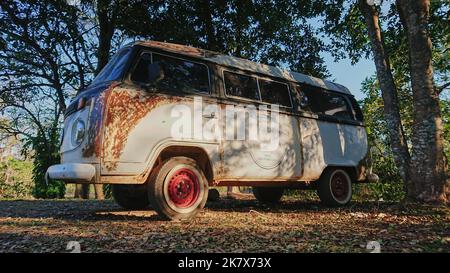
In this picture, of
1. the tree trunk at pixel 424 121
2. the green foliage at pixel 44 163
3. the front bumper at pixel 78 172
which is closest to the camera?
the front bumper at pixel 78 172

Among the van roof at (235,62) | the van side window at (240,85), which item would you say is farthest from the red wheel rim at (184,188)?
the van roof at (235,62)

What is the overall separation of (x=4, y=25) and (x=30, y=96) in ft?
20.7

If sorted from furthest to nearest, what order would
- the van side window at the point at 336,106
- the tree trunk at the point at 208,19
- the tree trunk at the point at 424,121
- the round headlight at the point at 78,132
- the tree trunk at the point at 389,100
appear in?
the tree trunk at the point at 208,19 < the van side window at the point at 336,106 < the tree trunk at the point at 389,100 < the tree trunk at the point at 424,121 < the round headlight at the point at 78,132

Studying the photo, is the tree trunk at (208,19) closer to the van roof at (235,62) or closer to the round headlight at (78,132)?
the van roof at (235,62)

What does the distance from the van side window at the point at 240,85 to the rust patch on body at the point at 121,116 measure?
1.64m

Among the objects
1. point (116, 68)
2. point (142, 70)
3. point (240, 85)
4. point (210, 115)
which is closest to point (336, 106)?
point (240, 85)

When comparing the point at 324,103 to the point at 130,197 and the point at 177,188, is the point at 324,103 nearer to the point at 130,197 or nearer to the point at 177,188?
Answer: the point at 177,188

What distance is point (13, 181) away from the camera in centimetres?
2333

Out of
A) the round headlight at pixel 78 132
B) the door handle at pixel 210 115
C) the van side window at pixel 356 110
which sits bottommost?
the round headlight at pixel 78 132

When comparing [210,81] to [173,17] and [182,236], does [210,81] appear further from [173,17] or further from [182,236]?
[173,17]

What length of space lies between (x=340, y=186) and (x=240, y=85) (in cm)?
348

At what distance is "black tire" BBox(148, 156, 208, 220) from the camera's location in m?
5.42

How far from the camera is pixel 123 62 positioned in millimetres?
5633

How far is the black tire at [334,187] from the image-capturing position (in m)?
7.97
